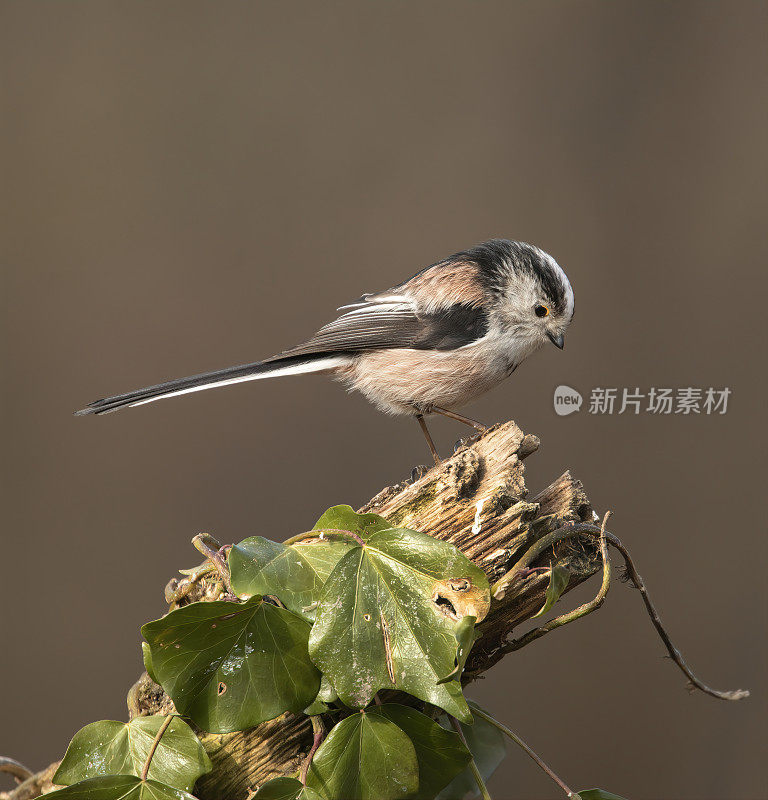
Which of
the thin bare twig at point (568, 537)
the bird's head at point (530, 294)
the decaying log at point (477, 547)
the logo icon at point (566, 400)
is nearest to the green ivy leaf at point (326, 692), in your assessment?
the decaying log at point (477, 547)

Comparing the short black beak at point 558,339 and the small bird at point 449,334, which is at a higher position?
the small bird at point 449,334

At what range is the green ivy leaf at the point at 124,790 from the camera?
781 mm

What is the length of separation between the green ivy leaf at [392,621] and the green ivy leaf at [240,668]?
2.1 inches

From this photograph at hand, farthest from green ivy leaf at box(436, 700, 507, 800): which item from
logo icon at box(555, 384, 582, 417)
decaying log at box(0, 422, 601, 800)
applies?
logo icon at box(555, 384, 582, 417)

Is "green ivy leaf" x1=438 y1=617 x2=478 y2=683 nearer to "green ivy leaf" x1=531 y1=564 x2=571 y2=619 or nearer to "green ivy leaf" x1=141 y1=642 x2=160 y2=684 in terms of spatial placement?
"green ivy leaf" x1=531 y1=564 x2=571 y2=619

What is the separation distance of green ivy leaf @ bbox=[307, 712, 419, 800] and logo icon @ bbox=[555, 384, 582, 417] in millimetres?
1600

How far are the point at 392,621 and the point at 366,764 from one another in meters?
0.16

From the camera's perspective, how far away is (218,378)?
4.86ft

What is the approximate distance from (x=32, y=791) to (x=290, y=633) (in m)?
0.66

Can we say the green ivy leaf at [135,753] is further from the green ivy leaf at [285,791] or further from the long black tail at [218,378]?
the long black tail at [218,378]

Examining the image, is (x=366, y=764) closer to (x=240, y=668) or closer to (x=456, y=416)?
(x=240, y=668)

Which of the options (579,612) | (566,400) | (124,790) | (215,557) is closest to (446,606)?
(579,612)

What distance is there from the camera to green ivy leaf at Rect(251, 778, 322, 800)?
29.5 inches

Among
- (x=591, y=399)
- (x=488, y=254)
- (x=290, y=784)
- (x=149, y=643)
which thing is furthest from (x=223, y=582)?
(x=591, y=399)
